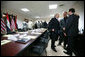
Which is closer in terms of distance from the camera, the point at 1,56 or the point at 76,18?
the point at 1,56

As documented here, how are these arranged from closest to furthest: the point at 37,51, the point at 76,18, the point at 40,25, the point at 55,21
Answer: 1. the point at 37,51
2. the point at 76,18
3. the point at 55,21
4. the point at 40,25

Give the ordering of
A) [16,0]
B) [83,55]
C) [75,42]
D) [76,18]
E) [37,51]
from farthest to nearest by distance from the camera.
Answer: [16,0], [75,42], [76,18], [83,55], [37,51]

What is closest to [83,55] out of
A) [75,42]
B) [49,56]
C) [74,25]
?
[75,42]

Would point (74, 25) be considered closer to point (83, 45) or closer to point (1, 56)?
point (83, 45)

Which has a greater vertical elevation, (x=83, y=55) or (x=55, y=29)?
(x=55, y=29)

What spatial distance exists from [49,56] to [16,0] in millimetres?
3527

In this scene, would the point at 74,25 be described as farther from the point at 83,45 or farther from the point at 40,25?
the point at 40,25

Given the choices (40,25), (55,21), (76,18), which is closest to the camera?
(76,18)

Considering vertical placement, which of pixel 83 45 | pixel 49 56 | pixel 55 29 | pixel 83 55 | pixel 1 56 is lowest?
pixel 49 56

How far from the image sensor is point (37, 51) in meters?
1.19

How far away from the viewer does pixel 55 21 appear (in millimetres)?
2141

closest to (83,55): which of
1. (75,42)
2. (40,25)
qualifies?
(75,42)

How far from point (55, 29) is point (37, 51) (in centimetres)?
130

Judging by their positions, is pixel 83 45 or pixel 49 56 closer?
pixel 83 45
